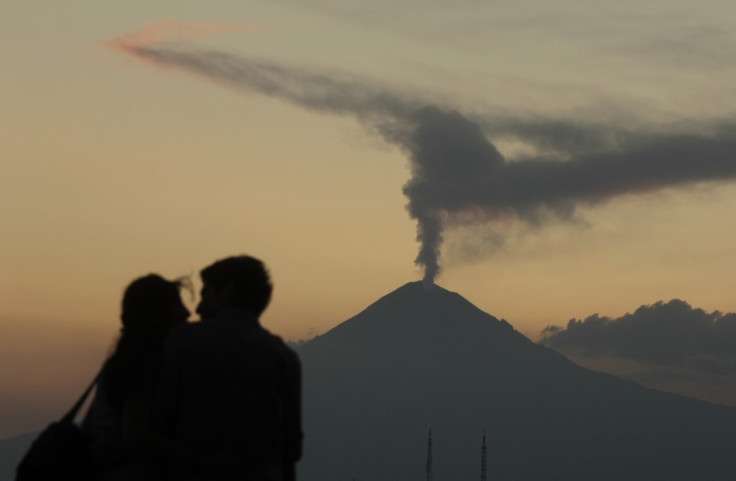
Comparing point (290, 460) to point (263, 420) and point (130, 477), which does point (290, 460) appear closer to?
point (263, 420)

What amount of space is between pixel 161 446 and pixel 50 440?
48 centimetres

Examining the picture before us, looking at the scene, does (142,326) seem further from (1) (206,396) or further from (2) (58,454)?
(2) (58,454)

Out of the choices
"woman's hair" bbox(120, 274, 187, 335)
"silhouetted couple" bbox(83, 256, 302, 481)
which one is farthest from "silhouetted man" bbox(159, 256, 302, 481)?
"woman's hair" bbox(120, 274, 187, 335)

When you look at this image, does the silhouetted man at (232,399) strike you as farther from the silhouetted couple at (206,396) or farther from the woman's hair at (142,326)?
the woman's hair at (142,326)

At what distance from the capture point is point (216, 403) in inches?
270

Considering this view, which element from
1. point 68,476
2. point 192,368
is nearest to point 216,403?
point 192,368

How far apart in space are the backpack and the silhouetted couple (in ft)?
0.28

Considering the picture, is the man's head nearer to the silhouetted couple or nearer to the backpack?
the silhouetted couple

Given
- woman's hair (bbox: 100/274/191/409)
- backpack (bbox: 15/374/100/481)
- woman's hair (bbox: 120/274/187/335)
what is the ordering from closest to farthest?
1. backpack (bbox: 15/374/100/481)
2. woman's hair (bbox: 100/274/191/409)
3. woman's hair (bbox: 120/274/187/335)

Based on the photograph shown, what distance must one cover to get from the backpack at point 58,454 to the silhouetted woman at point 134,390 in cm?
8

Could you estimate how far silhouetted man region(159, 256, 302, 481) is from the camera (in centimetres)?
684

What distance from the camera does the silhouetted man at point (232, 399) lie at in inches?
269

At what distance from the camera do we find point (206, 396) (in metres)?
6.87

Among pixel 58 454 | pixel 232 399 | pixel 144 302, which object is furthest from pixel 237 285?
pixel 58 454
